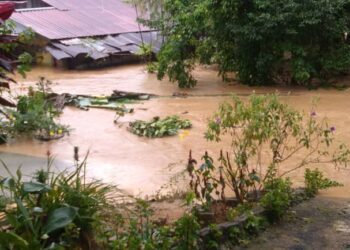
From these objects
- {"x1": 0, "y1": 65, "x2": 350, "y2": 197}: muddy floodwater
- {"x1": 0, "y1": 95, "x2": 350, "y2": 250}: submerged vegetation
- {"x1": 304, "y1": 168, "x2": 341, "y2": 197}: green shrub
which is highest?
{"x1": 0, "y1": 95, "x2": 350, "y2": 250}: submerged vegetation

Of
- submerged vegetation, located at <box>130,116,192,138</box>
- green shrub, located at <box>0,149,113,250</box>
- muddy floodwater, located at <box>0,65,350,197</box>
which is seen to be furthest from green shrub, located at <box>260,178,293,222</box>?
submerged vegetation, located at <box>130,116,192,138</box>

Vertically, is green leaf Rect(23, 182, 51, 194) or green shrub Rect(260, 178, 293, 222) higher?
green leaf Rect(23, 182, 51, 194)

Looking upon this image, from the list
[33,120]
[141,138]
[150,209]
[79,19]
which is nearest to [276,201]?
[150,209]

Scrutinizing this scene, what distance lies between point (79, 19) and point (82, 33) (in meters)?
1.29

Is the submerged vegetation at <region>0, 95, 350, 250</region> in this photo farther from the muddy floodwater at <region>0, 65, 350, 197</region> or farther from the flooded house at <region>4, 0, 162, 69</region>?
the flooded house at <region>4, 0, 162, 69</region>

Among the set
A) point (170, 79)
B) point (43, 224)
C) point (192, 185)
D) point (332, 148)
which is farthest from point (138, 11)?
point (43, 224)

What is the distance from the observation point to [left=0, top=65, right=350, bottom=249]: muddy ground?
4.22 m

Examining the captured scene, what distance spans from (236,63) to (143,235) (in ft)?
33.3

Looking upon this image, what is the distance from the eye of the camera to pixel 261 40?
1224 centimetres

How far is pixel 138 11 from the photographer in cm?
1917

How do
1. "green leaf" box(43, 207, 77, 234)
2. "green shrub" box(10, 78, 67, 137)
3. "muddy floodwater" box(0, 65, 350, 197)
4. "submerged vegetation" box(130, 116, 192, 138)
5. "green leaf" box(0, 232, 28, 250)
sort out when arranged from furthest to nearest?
"submerged vegetation" box(130, 116, 192, 138) → "green shrub" box(10, 78, 67, 137) → "muddy floodwater" box(0, 65, 350, 197) → "green leaf" box(43, 207, 77, 234) → "green leaf" box(0, 232, 28, 250)

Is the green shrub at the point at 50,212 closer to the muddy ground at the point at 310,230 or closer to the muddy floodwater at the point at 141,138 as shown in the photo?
the muddy ground at the point at 310,230

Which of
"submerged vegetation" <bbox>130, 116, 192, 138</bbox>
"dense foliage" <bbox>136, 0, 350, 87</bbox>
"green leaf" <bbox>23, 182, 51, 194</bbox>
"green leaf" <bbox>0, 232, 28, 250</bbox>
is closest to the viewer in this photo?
"green leaf" <bbox>0, 232, 28, 250</bbox>

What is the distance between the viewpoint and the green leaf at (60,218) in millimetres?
2811
